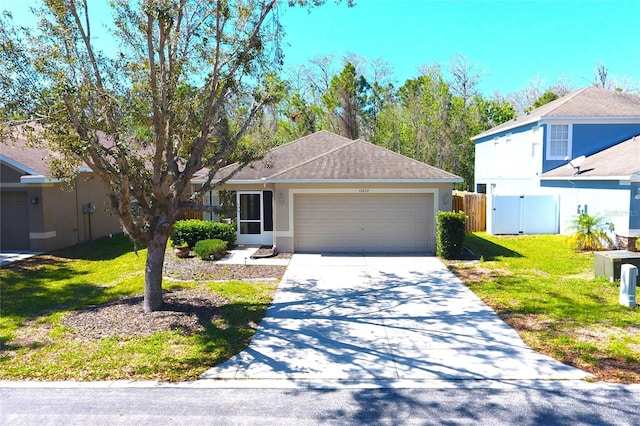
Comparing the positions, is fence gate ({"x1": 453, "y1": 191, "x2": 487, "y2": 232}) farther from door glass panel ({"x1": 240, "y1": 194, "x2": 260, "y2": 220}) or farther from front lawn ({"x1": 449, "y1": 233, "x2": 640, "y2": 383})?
door glass panel ({"x1": 240, "y1": 194, "x2": 260, "y2": 220})

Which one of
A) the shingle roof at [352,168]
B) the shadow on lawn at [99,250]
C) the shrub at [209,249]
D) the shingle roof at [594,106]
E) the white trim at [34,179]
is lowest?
the shadow on lawn at [99,250]

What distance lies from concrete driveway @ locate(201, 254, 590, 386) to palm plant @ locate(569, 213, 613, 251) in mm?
6541

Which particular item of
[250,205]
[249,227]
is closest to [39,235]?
[249,227]

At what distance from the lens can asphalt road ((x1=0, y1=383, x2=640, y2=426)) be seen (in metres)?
4.77

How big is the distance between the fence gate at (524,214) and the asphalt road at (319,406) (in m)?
13.4

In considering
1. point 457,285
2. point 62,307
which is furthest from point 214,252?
point 457,285

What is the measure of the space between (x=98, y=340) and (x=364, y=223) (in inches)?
375

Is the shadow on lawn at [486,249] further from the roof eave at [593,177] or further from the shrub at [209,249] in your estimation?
the shrub at [209,249]

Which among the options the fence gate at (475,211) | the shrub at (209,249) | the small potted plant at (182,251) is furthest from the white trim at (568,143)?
the small potted plant at (182,251)

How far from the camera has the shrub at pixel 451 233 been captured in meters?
13.6

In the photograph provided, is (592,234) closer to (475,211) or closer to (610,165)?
(610,165)

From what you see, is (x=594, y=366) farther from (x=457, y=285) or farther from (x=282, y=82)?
(x=282, y=82)

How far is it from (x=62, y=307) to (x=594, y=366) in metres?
9.37

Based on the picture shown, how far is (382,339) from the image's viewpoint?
713 cm
